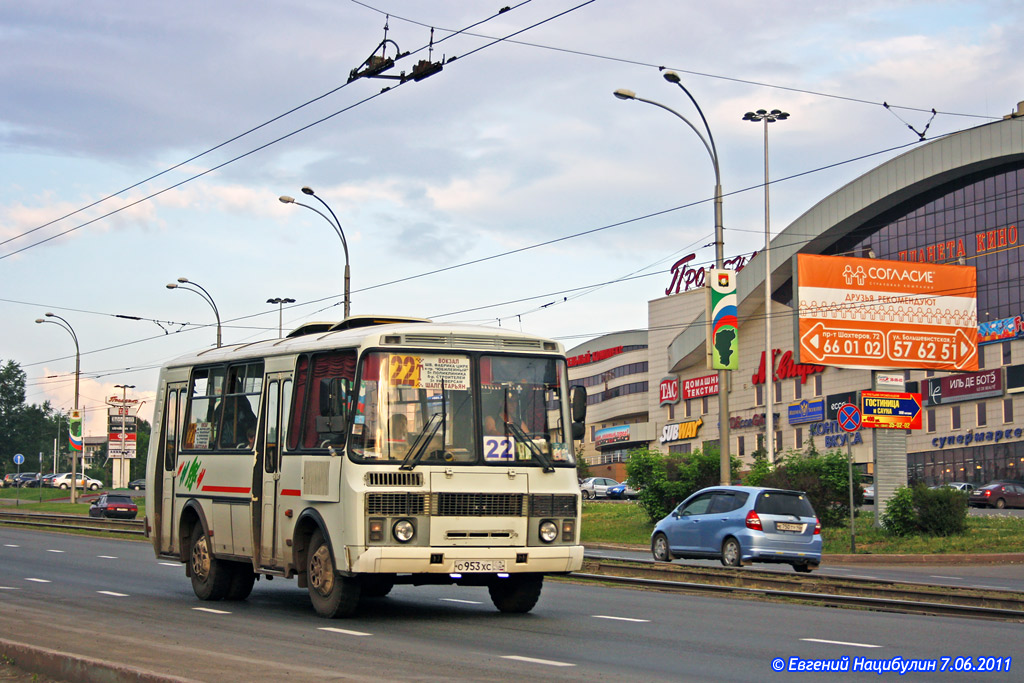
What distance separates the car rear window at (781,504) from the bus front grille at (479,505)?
1014cm

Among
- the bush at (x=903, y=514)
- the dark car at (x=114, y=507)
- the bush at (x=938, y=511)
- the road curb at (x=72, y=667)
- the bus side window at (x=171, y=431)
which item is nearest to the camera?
the road curb at (x=72, y=667)

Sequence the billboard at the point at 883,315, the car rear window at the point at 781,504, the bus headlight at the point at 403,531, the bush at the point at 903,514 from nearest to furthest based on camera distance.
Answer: the bus headlight at the point at 403,531
the car rear window at the point at 781,504
the bush at the point at 903,514
the billboard at the point at 883,315

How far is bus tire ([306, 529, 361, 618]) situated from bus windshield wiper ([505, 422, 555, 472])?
219 cm

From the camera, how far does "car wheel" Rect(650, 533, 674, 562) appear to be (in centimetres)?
2375

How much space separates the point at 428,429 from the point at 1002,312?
6039 cm

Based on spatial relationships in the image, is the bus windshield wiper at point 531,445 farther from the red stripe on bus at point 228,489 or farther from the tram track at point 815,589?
the tram track at point 815,589

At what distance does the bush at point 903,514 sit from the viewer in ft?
99.9

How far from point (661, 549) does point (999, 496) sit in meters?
32.9

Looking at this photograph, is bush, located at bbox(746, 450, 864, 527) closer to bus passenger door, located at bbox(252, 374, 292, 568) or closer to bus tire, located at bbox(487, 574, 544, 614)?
bus tire, located at bbox(487, 574, 544, 614)

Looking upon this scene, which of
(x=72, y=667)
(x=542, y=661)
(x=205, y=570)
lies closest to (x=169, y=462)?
(x=205, y=570)

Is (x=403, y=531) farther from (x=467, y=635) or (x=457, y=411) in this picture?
(x=457, y=411)

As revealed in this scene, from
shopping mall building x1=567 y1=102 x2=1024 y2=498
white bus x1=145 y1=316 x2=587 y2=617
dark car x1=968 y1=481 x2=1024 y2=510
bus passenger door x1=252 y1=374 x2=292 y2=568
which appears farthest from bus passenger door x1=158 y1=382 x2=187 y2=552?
dark car x1=968 y1=481 x2=1024 y2=510

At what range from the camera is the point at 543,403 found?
1291cm

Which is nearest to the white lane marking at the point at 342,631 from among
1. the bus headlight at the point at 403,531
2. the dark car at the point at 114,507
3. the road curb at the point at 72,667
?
the bus headlight at the point at 403,531
